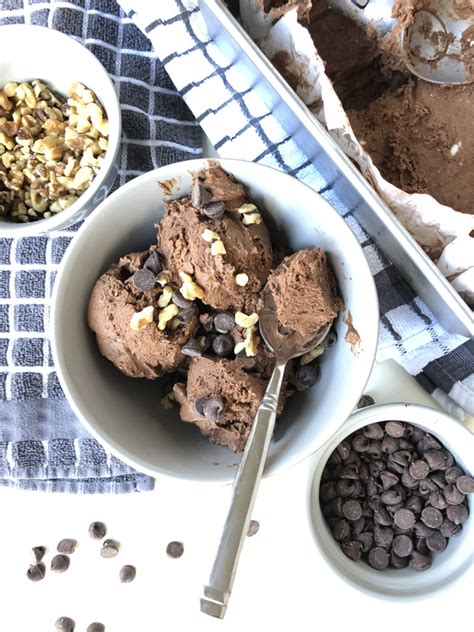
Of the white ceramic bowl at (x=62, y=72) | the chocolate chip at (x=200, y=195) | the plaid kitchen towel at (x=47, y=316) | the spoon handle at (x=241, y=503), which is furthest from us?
the plaid kitchen towel at (x=47, y=316)

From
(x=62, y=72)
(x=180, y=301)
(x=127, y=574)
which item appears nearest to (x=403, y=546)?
(x=127, y=574)

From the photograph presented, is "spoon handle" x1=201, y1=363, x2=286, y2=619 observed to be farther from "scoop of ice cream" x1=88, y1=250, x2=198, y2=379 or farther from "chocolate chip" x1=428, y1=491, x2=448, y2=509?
"chocolate chip" x1=428, y1=491, x2=448, y2=509

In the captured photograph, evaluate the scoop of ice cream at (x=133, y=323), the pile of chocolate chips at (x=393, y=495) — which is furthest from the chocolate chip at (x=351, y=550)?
the scoop of ice cream at (x=133, y=323)

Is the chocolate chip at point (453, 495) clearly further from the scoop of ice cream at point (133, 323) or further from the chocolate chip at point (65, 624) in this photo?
the chocolate chip at point (65, 624)

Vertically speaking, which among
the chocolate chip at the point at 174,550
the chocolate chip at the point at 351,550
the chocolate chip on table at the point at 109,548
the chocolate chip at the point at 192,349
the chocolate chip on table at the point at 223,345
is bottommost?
the chocolate chip on table at the point at 109,548

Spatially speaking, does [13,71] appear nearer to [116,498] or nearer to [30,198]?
[30,198]

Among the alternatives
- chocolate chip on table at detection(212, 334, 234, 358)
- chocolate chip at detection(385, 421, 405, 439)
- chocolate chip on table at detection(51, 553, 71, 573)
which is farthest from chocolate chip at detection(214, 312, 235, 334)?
chocolate chip on table at detection(51, 553, 71, 573)

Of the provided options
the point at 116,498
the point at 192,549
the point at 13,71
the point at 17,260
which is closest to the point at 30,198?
the point at 17,260
